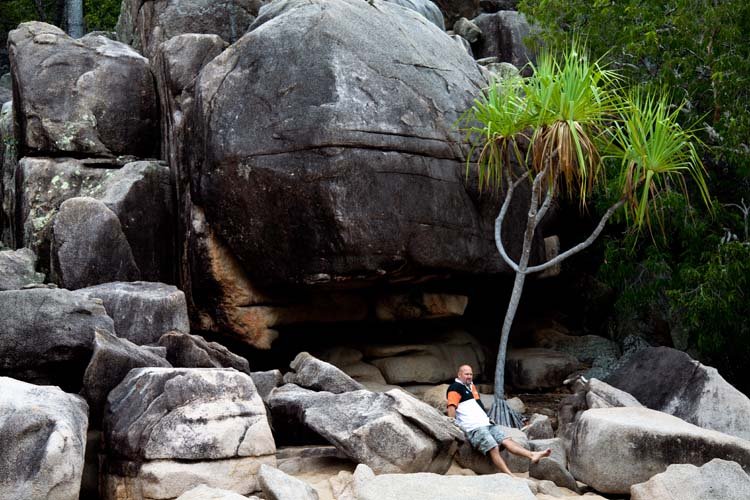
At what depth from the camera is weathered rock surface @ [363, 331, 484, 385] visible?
1172 cm

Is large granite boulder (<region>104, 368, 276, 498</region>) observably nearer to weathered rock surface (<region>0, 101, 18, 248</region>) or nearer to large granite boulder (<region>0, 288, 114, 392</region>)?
large granite boulder (<region>0, 288, 114, 392</region>)

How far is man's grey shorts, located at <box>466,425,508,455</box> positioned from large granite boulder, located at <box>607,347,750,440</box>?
1.95m

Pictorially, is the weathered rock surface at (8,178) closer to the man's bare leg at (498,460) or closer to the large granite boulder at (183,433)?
the large granite boulder at (183,433)

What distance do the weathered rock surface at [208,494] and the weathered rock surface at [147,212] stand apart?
18.7 feet

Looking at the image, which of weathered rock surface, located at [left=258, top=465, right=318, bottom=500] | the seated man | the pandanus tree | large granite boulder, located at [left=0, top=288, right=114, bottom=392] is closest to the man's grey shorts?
the seated man

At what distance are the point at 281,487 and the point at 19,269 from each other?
5.42m

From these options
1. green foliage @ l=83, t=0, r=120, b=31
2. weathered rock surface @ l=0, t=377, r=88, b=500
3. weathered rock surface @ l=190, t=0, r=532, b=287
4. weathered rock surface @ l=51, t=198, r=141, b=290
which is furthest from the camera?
green foliage @ l=83, t=0, r=120, b=31

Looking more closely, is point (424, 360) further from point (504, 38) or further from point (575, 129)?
point (504, 38)

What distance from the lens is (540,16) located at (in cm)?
1281

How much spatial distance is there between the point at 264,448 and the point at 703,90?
7.68 m

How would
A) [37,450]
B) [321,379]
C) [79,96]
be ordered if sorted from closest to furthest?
[37,450] < [321,379] < [79,96]

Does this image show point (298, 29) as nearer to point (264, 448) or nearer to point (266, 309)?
point (266, 309)

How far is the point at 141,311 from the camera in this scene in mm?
8633

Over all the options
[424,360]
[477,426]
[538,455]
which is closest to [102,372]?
[477,426]
